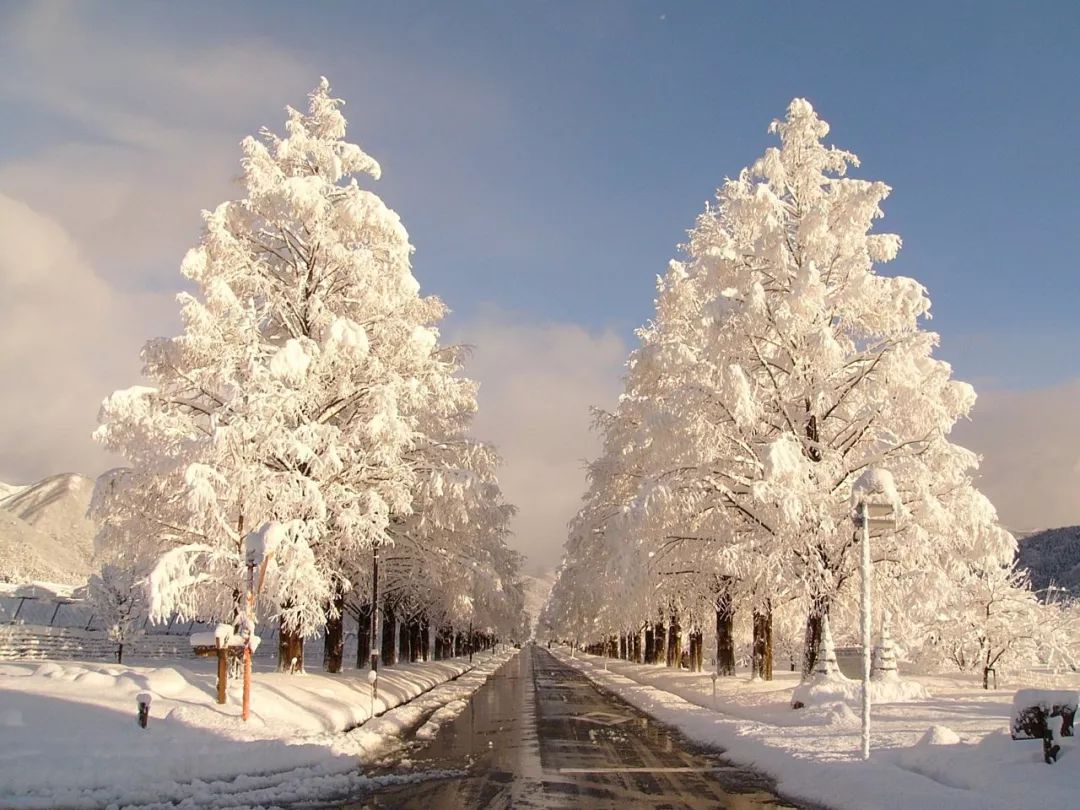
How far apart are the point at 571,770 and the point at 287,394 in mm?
10767

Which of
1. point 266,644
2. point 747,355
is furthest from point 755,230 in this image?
point 266,644

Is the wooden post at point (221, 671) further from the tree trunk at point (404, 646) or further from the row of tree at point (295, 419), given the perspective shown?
the tree trunk at point (404, 646)

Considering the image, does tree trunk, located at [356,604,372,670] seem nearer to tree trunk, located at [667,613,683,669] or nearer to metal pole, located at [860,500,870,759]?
tree trunk, located at [667,613,683,669]

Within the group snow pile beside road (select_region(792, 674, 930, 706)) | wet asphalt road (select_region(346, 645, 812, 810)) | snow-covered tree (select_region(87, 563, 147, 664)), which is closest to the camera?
wet asphalt road (select_region(346, 645, 812, 810))

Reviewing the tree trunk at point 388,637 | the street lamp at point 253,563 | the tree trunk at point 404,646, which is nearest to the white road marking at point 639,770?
the street lamp at point 253,563

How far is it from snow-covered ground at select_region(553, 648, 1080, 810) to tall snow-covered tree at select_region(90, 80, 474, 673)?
30.8 feet

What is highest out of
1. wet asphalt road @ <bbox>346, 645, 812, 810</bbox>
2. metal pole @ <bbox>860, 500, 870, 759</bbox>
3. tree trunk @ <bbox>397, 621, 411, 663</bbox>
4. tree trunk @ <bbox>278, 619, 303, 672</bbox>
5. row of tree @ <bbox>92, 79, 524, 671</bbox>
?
row of tree @ <bbox>92, 79, 524, 671</bbox>

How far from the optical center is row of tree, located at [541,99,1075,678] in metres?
19.2

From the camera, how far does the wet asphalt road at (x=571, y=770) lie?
1082cm

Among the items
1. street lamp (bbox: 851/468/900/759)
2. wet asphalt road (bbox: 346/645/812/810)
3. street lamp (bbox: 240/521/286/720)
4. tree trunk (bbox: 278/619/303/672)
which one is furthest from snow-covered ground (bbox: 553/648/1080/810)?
tree trunk (bbox: 278/619/303/672)

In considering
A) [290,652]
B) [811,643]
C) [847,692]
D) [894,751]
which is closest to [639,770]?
[894,751]

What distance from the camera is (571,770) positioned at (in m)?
13.4

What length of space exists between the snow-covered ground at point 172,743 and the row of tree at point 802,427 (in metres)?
7.31

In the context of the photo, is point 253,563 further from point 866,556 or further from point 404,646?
point 404,646
